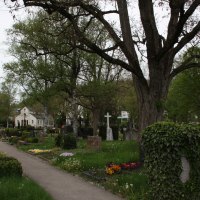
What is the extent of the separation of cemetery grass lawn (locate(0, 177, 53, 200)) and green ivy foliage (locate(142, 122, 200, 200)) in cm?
249

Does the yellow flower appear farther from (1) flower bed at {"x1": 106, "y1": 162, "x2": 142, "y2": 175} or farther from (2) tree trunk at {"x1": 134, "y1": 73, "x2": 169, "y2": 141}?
(2) tree trunk at {"x1": 134, "y1": 73, "x2": 169, "y2": 141}

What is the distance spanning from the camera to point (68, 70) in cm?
3931

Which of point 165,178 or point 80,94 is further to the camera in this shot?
point 80,94

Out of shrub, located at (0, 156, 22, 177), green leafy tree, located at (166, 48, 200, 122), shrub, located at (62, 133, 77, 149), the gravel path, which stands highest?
green leafy tree, located at (166, 48, 200, 122)

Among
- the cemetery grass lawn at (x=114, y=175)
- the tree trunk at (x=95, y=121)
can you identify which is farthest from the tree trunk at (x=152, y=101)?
the tree trunk at (x=95, y=121)

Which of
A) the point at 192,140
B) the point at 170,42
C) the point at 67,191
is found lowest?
the point at 67,191

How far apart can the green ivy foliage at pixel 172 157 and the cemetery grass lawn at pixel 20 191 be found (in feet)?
8.18

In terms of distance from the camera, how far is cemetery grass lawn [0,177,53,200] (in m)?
10.3

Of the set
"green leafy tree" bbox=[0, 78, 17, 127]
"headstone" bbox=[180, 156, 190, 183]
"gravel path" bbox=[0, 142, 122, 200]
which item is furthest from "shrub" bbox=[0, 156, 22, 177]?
"green leafy tree" bbox=[0, 78, 17, 127]

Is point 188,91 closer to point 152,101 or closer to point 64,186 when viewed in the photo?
point 152,101

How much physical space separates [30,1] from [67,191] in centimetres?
821

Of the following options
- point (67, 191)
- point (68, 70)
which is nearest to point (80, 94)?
point (68, 70)

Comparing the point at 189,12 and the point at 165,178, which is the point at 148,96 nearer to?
the point at 189,12

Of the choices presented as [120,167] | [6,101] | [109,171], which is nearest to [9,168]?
[109,171]
